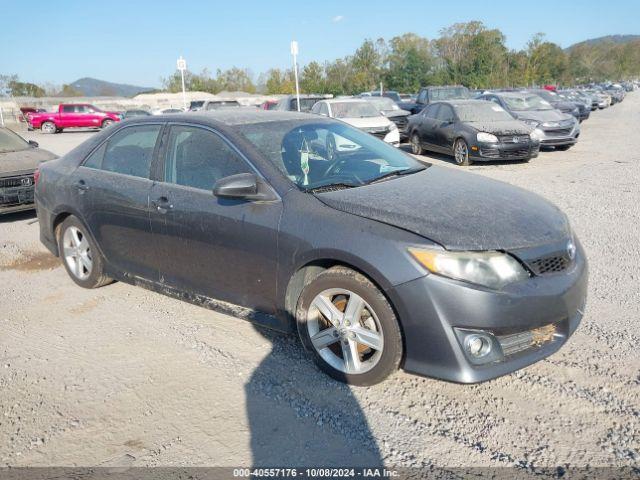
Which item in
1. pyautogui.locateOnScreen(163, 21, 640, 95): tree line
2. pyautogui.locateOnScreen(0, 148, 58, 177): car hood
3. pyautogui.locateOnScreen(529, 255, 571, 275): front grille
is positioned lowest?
pyautogui.locateOnScreen(529, 255, 571, 275): front grille

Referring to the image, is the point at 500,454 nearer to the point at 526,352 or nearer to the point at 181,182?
the point at 526,352

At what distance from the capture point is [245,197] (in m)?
3.54

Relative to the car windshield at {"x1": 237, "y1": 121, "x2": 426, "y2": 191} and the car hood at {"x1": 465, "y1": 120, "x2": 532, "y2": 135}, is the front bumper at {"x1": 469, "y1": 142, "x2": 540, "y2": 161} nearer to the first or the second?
the car hood at {"x1": 465, "y1": 120, "x2": 532, "y2": 135}

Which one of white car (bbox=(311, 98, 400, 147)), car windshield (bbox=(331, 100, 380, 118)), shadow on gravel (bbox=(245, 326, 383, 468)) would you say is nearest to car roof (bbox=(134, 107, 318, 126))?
shadow on gravel (bbox=(245, 326, 383, 468))

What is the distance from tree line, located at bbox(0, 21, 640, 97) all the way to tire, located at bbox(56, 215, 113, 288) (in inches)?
2200

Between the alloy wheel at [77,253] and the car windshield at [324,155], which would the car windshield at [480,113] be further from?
the alloy wheel at [77,253]

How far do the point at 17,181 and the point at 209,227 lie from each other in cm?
557

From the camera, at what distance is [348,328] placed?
3223 millimetres

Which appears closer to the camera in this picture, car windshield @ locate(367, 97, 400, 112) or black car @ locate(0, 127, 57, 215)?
black car @ locate(0, 127, 57, 215)

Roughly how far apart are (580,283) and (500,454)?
3.93ft

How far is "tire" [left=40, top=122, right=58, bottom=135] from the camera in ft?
→ 105

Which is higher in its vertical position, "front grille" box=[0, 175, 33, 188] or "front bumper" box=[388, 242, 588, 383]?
"front grille" box=[0, 175, 33, 188]

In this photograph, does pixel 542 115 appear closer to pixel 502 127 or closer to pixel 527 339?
pixel 502 127

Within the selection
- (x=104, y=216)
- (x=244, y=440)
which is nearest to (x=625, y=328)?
(x=244, y=440)
